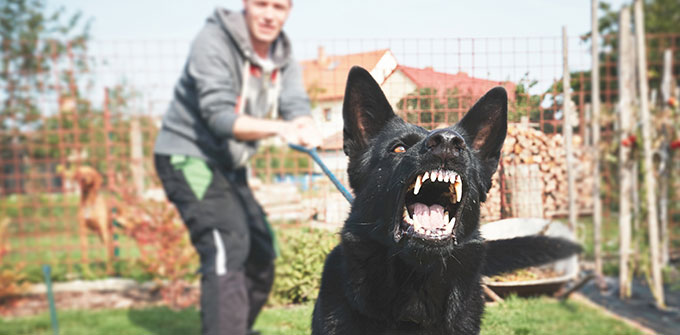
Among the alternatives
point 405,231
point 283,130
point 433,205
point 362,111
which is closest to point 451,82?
point 362,111

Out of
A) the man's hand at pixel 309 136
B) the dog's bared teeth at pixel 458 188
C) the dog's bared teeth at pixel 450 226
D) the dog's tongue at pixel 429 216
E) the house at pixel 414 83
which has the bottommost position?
the dog's bared teeth at pixel 450 226

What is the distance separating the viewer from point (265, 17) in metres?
3.10

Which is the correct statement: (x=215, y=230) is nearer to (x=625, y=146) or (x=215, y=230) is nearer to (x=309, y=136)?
(x=309, y=136)

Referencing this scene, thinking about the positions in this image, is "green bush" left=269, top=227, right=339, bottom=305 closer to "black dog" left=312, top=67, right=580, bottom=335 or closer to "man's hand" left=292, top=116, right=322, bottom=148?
"black dog" left=312, top=67, right=580, bottom=335

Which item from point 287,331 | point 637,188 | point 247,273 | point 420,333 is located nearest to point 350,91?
point 420,333

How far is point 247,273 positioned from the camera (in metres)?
3.52

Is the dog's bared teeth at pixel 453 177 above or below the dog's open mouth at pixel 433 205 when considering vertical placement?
above

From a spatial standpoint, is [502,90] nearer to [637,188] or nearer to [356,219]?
[356,219]

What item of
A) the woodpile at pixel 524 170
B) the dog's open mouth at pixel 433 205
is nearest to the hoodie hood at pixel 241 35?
the woodpile at pixel 524 170

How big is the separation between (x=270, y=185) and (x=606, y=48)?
15.2 feet

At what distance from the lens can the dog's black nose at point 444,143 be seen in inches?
54.2

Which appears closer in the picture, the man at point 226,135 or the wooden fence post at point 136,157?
the man at point 226,135

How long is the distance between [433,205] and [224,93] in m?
1.68

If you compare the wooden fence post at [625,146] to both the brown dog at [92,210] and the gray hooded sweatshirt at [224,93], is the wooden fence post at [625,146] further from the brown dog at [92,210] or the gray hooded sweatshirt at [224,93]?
the brown dog at [92,210]
